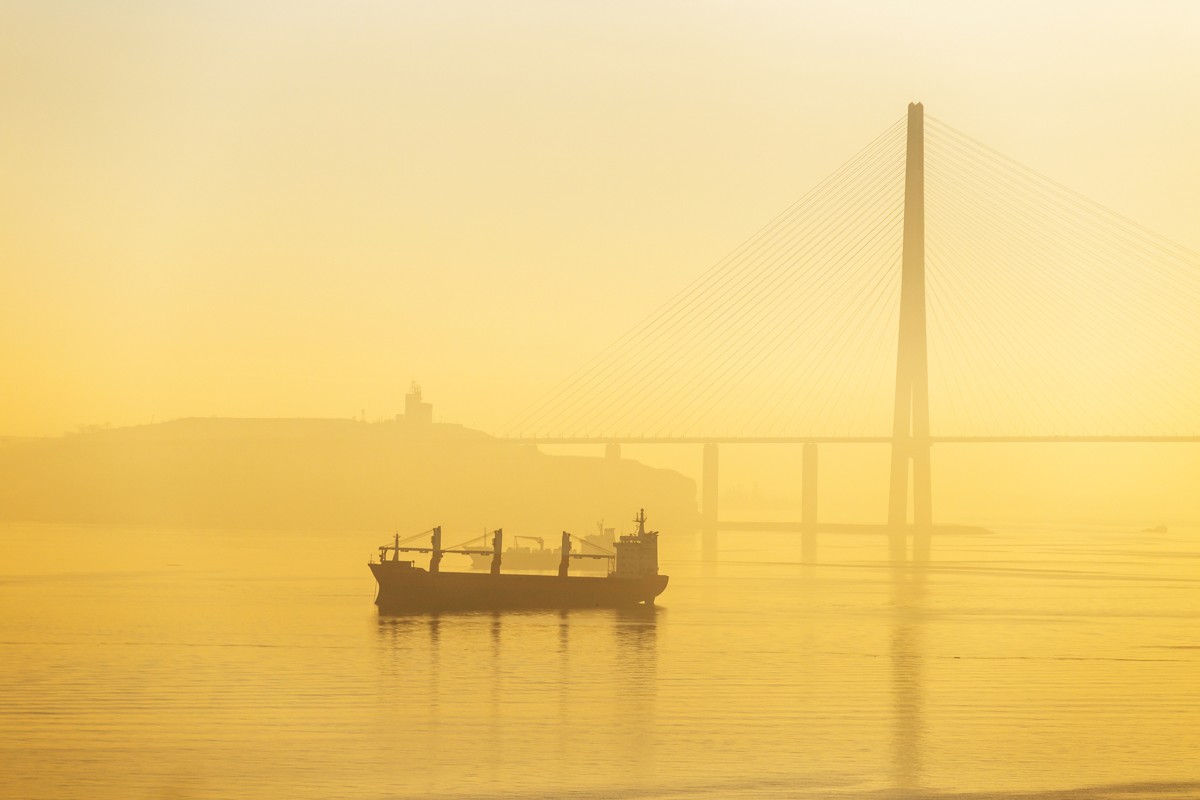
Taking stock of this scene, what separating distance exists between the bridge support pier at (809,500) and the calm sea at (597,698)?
2226 inches

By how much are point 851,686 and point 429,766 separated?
14646 mm

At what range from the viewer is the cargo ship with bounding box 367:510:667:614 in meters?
62.0

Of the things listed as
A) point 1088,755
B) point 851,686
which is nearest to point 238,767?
point 1088,755

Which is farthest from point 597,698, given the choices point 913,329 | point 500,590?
point 913,329

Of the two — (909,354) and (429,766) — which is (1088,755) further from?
(909,354)

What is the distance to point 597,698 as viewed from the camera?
33.1m

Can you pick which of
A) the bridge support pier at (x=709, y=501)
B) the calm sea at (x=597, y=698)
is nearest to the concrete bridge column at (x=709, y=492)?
the bridge support pier at (x=709, y=501)

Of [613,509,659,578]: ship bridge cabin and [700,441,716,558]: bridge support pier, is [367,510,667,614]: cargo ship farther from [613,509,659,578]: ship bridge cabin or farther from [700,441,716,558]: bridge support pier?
[700,441,716,558]: bridge support pier

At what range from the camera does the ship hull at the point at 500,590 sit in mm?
61938

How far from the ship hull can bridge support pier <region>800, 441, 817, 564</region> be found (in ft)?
159

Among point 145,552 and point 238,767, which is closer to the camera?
point 238,767

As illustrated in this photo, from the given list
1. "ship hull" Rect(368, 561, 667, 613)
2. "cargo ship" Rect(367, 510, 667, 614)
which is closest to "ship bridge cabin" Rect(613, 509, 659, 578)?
"cargo ship" Rect(367, 510, 667, 614)

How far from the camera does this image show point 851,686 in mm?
35906

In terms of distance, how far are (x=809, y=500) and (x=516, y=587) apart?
8895 centimetres
